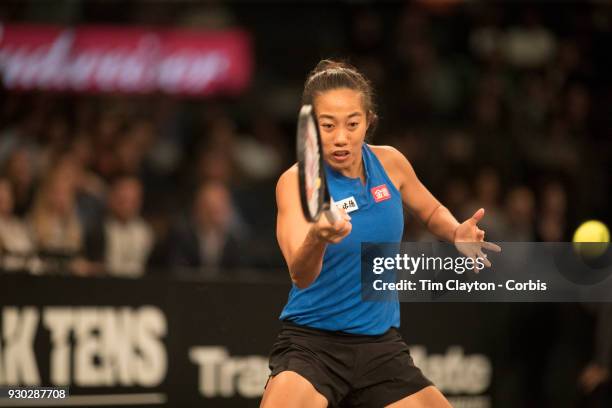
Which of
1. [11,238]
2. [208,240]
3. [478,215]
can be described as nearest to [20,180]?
[11,238]

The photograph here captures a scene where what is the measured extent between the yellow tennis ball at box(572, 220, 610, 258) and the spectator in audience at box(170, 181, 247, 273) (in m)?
2.44

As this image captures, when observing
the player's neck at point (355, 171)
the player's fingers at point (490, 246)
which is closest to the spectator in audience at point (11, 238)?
the player's neck at point (355, 171)

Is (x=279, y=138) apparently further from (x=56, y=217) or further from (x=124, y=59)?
(x=56, y=217)

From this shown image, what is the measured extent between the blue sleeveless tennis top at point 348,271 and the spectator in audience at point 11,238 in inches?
120

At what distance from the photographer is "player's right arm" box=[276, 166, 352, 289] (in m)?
3.48

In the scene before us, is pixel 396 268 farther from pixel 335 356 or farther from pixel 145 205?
pixel 145 205

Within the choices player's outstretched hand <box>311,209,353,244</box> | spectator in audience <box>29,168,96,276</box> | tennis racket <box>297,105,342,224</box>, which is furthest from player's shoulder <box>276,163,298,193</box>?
spectator in audience <box>29,168,96,276</box>

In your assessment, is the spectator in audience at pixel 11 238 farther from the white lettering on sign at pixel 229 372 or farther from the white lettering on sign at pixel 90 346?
the white lettering on sign at pixel 229 372

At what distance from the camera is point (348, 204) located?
423cm

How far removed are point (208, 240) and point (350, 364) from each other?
12.4 feet

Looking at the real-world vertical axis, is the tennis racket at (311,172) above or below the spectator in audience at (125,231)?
below

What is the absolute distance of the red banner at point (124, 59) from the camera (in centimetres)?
1105

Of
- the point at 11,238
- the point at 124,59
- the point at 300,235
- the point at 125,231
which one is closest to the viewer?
the point at 300,235

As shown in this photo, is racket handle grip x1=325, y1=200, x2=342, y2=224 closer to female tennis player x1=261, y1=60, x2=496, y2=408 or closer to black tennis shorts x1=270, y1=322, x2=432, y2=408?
female tennis player x1=261, y1=60, x2=496, y2=408
